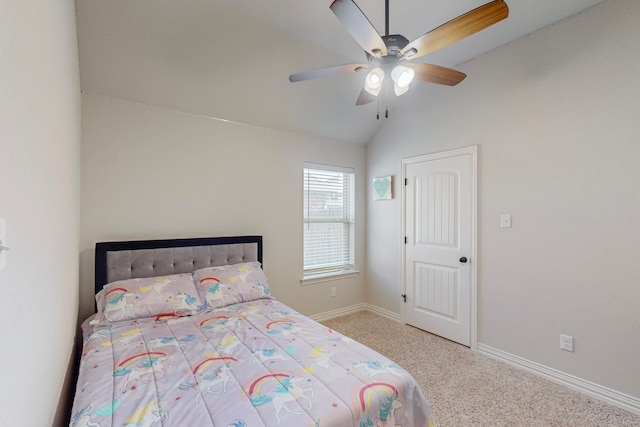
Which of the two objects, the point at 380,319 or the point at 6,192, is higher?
the point at 6,192

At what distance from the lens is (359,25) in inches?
54.4

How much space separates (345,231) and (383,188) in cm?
82

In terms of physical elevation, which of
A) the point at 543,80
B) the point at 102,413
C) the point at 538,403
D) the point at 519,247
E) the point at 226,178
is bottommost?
the point at 538,403

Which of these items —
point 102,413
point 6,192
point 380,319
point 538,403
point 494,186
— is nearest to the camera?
point 6,192

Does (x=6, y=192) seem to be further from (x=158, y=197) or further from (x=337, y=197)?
(x=337, y=197)

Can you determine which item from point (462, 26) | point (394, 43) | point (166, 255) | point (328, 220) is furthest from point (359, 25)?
point (328, 220)

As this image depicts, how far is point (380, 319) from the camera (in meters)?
3.77

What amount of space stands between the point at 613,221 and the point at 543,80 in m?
1.26

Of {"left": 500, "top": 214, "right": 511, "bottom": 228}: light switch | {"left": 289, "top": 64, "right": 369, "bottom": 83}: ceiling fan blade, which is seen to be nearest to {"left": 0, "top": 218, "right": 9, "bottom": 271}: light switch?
{"left": 289, "top": 64, "right": 369, "bottom": 83}: ceiling fan blade

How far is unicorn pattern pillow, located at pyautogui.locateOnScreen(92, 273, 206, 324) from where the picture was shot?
2.09 metres

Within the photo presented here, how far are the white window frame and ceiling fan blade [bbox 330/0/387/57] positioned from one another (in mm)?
2136

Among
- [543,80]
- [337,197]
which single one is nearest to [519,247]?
[543,80]

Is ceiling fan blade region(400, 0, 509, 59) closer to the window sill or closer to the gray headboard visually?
the gray headboard

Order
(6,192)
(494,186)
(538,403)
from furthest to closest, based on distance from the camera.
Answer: (494,186) → (538,403) → (6,192)
